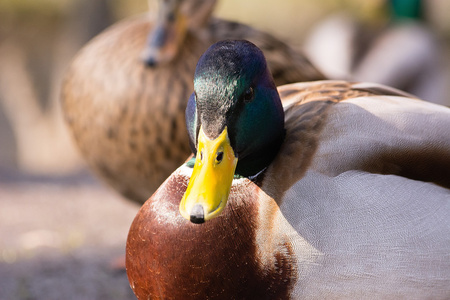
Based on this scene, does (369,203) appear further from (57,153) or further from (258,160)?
(57,153)

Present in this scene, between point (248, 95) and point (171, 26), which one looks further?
point (171, 26)

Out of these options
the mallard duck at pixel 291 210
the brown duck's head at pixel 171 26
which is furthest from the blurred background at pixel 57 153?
the mallard duck at pixel 291 210

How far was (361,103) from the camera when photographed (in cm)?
252

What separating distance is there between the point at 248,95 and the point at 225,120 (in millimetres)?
148

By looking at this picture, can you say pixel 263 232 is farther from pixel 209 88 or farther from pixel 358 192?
pixel 209 88

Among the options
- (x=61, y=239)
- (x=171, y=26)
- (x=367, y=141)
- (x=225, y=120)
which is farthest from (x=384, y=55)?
(x=225, y=120)

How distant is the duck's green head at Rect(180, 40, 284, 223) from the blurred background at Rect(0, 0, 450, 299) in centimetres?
169

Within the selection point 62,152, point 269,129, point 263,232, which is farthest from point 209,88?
point 62,152

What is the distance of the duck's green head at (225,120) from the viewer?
2094 millimetres

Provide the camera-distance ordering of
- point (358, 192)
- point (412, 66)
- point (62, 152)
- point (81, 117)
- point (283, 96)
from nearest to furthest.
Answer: point (358, 192), point (283, 96), point (81, 117), point (412, 66), point (62, 152)

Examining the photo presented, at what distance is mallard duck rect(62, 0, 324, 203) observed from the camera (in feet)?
11.7

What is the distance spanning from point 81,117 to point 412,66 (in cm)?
380

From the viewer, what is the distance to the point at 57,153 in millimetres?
8906

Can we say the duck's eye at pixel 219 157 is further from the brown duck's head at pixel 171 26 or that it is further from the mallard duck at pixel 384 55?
the mallard duck at pixel 384 55
